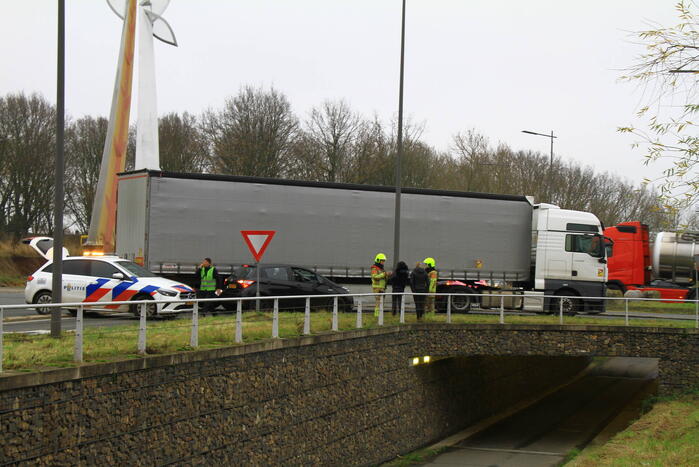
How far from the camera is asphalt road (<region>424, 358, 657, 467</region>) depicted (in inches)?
896

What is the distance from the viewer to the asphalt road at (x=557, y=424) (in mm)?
22766

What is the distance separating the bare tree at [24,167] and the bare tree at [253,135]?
31.9 feet

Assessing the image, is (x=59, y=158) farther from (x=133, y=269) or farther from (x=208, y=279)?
(x=133, y=269)

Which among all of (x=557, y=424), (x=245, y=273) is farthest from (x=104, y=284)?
(x=557, y=424)

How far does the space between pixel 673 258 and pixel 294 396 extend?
27.9 m

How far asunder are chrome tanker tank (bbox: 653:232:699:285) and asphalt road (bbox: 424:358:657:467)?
4484mm

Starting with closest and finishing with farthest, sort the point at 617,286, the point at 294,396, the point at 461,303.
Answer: the point at 294,396 → the point at 461,303 → the point at 617,286

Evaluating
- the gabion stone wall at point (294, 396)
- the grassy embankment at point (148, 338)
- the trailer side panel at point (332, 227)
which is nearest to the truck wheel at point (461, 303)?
the gabion stone wall at point (294, 396)

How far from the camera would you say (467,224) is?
28312 millimetres

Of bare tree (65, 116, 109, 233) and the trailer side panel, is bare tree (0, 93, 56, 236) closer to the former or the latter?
bare tree (65, 116, 109, 233)

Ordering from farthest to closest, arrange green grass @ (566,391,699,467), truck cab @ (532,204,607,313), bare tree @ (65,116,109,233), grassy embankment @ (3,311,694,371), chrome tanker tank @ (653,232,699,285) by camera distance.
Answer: bare tree @ (65,116,109,233)
chrome tanker tank @ (653,232,699,285)
truck cab @ (532,204,607,313)
green grass @ (566,391,699,467)
grassy embankment @ (3,311,694,371)

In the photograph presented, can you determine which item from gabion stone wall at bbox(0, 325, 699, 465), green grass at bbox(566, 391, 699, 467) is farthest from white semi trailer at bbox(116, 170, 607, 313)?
green grass at bbox(566, 391, 699, 467)

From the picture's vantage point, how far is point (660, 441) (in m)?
18.7

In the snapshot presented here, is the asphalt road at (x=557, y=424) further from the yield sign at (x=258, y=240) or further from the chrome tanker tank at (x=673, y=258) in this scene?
the yield sign at (x=258, y=240)
